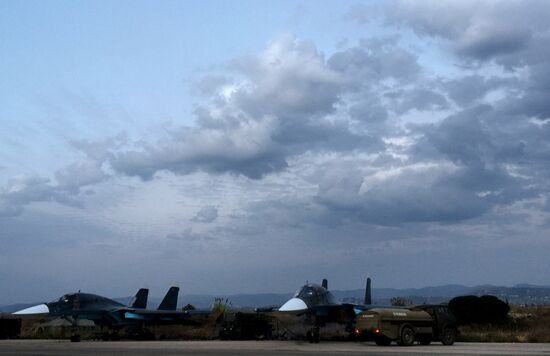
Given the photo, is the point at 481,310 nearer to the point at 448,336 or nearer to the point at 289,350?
the point at 448,336

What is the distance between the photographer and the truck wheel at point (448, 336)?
3123 centimetres

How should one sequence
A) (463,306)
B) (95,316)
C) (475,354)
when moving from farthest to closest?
(463,306) → (95,316) → (475,354)

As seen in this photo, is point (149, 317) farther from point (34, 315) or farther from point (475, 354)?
point (475, 354)

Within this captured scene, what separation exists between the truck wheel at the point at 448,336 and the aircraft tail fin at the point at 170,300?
29.5 metres

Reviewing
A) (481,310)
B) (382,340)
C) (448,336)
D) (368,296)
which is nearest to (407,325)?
(382,340)

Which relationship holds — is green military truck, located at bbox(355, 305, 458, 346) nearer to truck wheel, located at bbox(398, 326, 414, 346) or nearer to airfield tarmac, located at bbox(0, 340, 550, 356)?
truck wheel, located at bbox(398, 326, 414, 346)

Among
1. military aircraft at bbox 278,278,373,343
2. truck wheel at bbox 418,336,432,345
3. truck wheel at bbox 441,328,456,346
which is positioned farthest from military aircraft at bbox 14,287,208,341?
truck wheel at bbox 441,328,456,346

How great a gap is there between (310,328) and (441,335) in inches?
309

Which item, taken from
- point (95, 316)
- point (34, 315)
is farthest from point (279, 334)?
point (34, 315)

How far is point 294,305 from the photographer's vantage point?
34219 millimetres

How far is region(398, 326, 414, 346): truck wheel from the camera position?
29413 millimetres

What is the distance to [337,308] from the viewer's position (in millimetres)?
36406

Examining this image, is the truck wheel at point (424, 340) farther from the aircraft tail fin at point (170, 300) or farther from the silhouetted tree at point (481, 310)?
the aircraft tail fin at point (170, 300)

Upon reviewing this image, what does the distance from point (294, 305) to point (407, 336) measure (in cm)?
702
